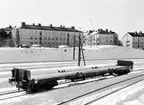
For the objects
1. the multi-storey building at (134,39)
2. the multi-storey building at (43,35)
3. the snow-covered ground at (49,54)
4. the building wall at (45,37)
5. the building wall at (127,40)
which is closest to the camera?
the snow-covered ground at (49,54)

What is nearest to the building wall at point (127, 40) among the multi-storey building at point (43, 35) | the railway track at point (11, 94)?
the multi-storey building at point (43, 35)

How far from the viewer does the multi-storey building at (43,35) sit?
3233 inches

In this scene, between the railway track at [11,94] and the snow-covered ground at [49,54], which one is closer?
the railway track at [11,94]

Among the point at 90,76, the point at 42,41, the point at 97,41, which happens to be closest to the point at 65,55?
the point at 90,76

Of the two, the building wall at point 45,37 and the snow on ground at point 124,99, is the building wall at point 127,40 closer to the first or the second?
the building wall at point 45,37

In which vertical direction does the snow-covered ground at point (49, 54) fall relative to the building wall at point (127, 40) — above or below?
below

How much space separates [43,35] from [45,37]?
171 centimetres

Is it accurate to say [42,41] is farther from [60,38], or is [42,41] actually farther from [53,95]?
[53,95]

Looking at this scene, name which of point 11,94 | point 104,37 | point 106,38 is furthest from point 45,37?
point 11,94

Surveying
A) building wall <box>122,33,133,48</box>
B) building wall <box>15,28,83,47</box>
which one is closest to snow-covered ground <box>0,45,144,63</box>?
building wall <box>15,28,83,47</box>

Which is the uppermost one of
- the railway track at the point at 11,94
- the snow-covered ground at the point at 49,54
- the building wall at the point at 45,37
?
the building wall at the point at 45,37

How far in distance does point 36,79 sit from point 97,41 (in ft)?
312

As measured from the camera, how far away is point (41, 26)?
8919 cm

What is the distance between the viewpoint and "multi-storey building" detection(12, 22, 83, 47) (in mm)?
82125
